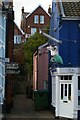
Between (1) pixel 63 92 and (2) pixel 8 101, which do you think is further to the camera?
(2) pixel 8 101

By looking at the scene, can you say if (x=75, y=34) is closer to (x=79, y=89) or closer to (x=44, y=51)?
(x=79, y=89)

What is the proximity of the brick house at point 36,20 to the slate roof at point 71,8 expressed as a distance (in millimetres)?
38740

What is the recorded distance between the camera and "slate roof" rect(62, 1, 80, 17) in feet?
83.5

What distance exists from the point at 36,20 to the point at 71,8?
138 ft

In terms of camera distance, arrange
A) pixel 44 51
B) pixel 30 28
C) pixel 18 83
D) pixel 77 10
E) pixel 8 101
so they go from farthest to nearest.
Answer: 1. pixel 30 28
2. pixel 18 83
3. pixel 44 51
4. pixel 8 101
5. pixel 77 10

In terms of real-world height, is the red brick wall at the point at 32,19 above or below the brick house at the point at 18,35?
above

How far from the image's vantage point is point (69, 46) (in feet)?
81.5

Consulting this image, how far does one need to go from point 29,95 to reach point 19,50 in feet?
37.5

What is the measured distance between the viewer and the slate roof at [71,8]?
83.5 ft

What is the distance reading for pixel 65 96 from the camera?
25.1 meters

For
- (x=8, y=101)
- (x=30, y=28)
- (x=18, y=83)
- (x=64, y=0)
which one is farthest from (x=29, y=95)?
(x=30, y=28)

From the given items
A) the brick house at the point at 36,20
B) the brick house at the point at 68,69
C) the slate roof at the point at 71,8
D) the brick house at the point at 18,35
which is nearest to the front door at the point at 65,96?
the brick house at the point at 68,69

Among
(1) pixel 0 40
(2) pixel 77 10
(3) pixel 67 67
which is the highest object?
(2) pixel 77 10

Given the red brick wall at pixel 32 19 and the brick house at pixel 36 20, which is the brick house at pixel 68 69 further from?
the brick house at pixel 36 20
